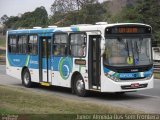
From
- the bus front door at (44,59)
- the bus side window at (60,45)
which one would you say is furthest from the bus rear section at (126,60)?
the bus front door at (44,59)

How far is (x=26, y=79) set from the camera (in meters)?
22.9

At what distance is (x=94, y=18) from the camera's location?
47531 millimetres

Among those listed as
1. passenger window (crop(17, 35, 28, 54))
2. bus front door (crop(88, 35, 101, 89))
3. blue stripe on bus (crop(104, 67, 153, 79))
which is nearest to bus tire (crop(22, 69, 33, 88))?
passenger window (crop(17, 35, 28, 54))

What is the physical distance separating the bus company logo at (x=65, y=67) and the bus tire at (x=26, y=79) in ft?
10.7

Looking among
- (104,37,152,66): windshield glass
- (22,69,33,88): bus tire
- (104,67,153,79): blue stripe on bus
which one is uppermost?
(104,37,152,66): windshield glass

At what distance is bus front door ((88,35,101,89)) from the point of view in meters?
17.3

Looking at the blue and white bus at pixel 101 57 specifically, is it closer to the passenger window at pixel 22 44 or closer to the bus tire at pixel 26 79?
the bus tire at pixel 26 79

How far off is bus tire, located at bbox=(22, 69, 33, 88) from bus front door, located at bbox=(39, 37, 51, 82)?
55.0 inches

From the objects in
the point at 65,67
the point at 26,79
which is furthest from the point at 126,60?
the point at 26,79

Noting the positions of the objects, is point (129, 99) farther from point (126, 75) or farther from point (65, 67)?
point (65, 67)

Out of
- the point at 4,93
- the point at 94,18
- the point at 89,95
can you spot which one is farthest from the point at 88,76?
the point at 94,18

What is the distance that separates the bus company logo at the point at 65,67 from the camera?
18992 millimetres

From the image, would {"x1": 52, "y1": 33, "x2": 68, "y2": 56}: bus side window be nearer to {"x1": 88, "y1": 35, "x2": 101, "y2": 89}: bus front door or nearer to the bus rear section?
{"x1": 88, "y1": 35, "x2": 101, "y2": 89}: bus front door

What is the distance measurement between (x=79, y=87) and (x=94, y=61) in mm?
1376
